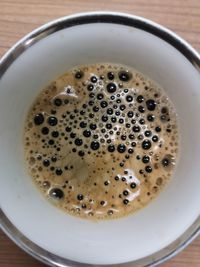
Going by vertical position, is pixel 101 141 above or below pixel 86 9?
below

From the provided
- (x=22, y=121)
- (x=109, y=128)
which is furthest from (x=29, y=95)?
(x=109, y=128)

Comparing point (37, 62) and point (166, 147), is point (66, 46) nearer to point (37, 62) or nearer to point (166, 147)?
point (37, 62)

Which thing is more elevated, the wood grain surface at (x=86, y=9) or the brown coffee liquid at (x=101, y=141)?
the wood grain surface at (x=86, y=9)

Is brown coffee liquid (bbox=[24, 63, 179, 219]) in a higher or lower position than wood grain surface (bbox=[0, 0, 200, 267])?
lower
